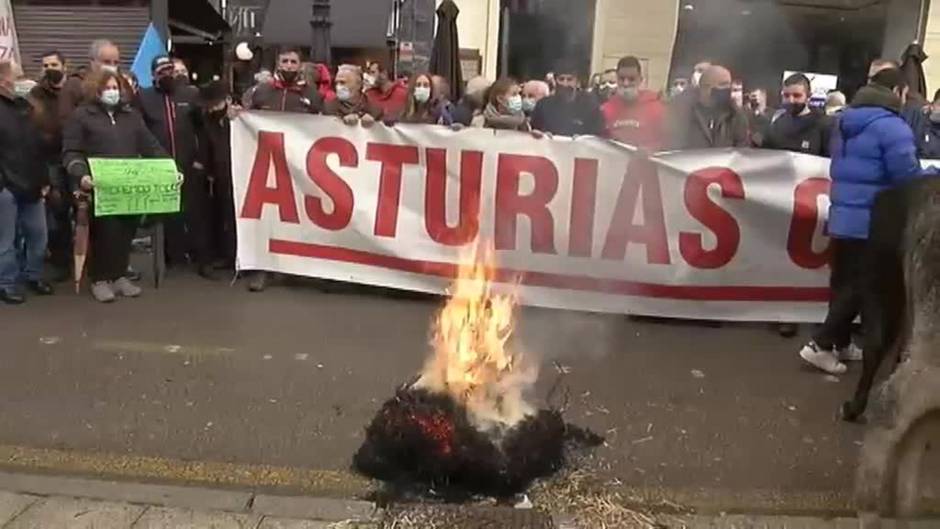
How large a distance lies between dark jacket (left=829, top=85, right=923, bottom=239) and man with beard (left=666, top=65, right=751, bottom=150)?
1.68m

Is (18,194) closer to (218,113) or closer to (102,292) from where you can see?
(102,292)

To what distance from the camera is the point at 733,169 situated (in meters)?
6.95

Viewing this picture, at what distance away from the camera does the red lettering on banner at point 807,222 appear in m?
6.88

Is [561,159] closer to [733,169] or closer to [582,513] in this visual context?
[733,169]

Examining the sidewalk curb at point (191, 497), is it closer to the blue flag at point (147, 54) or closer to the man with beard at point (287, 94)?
the man with beard at point (287, 94)

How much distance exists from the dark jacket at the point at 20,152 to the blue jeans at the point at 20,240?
83mm

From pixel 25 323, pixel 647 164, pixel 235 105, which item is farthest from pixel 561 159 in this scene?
pixel 25 323

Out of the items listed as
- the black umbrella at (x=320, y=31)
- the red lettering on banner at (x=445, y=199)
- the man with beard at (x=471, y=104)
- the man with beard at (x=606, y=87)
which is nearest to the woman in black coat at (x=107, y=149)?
the red lettering on banner at (x=445, y=199)

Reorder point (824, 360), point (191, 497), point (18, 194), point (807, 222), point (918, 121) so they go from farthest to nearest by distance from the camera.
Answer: point (918, 121) → point (18, 194) → point (807, 222) → point (824, 360) → point (191, 497)

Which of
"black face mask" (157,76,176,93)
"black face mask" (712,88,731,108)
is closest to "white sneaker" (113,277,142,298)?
"black face mask" (157,76,176,93)

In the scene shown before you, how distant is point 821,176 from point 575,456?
4238mm

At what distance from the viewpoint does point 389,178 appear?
24.5 feet

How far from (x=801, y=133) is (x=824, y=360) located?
200 cm

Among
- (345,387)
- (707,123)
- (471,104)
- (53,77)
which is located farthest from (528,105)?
(53,77)
